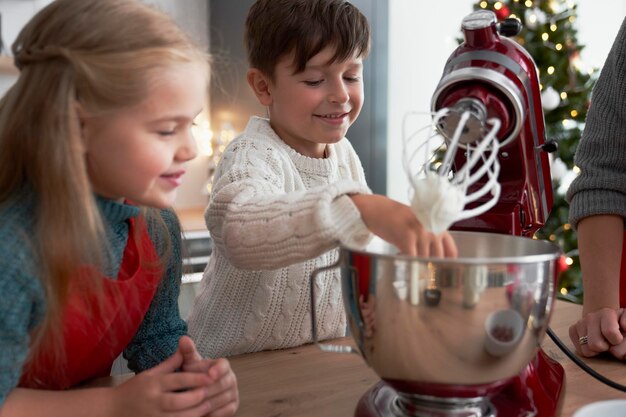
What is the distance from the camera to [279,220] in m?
0.78

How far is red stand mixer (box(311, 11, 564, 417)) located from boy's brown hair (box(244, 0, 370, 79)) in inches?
15.8

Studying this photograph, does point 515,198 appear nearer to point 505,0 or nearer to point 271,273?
point 271,273

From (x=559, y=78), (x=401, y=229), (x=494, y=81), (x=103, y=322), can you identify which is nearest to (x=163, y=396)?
(x=103, y=322)

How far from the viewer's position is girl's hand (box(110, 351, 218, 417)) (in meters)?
0.71

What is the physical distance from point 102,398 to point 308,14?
72cm

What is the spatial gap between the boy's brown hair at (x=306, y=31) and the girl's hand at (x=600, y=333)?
566mm

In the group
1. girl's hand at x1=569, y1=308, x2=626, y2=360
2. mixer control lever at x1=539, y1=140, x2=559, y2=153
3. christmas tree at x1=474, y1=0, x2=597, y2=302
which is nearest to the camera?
mixer control lever at x1=539, y1=140, x2=559, y2=153

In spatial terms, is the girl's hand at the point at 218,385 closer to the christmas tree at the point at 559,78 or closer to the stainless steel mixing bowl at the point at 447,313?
the stainless steel mixing bowl at the point at 447,313

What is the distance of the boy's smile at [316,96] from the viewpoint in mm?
1188

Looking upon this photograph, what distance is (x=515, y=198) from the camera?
0.82m

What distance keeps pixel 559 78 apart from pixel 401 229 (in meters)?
2.65

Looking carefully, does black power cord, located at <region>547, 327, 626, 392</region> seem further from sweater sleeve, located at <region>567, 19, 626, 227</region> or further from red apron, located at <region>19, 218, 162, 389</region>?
red apron, located at <region>19, 218, 162, 389</region>

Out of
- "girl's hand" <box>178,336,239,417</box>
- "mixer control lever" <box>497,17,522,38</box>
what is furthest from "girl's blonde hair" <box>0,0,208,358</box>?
"mixer control lever" <box>497,17,522,38</box>

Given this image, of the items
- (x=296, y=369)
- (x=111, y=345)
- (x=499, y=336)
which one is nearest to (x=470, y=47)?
(x=499, y=336)
